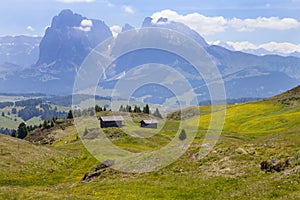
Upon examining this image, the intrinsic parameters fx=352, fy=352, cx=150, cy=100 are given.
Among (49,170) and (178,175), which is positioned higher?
(178,175)

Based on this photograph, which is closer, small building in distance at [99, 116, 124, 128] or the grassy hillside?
the grassy hillside

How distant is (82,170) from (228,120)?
10606 cm

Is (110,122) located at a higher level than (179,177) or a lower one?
higher

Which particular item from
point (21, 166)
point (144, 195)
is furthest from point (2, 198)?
point (21, 166)

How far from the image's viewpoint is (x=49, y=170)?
69.4 metres

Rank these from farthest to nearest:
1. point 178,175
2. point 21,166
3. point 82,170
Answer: point 82,170
point 21,166
point 178,175

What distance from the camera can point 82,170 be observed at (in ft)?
239

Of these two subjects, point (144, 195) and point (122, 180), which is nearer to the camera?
point (144, 195)

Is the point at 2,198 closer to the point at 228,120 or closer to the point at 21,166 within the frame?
the point at 21,166

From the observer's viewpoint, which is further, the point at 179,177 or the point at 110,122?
the point at 110,122

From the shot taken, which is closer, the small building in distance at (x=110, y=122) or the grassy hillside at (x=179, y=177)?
the grassy hillside at (x=179, y=177)

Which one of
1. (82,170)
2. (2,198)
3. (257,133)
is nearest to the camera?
(2,198)

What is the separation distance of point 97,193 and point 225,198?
14004 mm

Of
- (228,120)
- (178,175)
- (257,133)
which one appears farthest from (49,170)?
(228,120)
